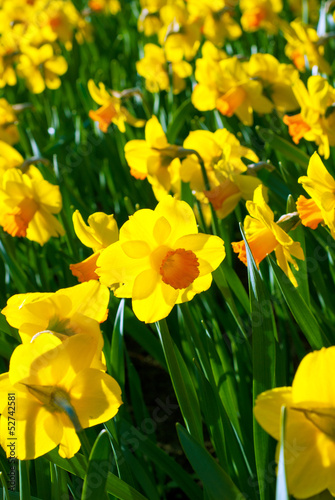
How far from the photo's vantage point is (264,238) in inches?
47.8

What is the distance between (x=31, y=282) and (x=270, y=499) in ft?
3.81

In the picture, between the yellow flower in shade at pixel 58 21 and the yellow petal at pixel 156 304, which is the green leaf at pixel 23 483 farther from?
the yellow flower in shade at pixel 58 21

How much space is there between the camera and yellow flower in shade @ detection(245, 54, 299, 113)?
7.33ft

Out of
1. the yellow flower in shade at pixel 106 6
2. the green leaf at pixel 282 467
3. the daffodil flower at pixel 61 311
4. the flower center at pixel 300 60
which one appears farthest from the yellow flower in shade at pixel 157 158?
the yellow flower in shade at pixel 106 6

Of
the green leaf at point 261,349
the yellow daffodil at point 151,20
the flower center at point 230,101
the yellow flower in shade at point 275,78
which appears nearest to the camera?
the green leaf at point 261,349

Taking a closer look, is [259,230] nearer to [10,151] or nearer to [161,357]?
[161,357]

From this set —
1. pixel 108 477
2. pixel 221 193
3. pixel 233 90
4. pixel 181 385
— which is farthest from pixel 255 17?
pixel 108 477

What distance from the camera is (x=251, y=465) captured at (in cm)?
126

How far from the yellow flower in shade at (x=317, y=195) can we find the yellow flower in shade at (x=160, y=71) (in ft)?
5.76

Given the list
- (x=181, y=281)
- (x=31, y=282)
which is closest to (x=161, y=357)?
(x=31, y=282)

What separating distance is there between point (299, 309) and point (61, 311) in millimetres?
468

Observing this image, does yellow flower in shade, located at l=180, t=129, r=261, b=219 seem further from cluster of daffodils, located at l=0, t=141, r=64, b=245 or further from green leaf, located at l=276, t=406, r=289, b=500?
green leaf, located at l=276, t=406, r=289, b=500

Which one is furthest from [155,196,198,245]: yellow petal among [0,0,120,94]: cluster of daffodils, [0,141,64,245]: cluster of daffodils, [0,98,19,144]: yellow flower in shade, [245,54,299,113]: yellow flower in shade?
[0,0,120,94]: cluster of daffodils

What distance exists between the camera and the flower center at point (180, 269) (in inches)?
40.4
